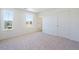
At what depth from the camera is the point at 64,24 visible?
264 centimetres

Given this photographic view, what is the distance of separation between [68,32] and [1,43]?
5.51ft

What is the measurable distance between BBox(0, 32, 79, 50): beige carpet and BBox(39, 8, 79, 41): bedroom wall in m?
0.15

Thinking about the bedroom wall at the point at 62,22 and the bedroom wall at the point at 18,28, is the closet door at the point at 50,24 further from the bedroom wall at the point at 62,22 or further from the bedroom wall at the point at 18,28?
the bedroom wall at the point at 18,28

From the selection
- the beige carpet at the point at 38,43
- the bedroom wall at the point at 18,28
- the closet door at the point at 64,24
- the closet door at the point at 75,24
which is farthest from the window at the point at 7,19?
the closet door at the point at 75,24

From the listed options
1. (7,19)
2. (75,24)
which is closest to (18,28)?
(7,19)

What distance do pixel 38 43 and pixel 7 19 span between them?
3.21 feet

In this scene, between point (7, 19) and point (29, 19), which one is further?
point (29, 19)

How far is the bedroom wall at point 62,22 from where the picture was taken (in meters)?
2.55

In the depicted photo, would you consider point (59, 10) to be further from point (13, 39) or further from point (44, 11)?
point (13, 39)

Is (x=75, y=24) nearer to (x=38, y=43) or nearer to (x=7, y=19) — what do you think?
(x=38, y=43)

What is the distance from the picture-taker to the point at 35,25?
2.74 m

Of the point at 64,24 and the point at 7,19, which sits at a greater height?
the point at 7,19

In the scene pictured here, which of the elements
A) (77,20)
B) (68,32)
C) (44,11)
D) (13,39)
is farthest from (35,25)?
(77,20)

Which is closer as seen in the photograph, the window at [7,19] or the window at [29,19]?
the window at [7,19]
